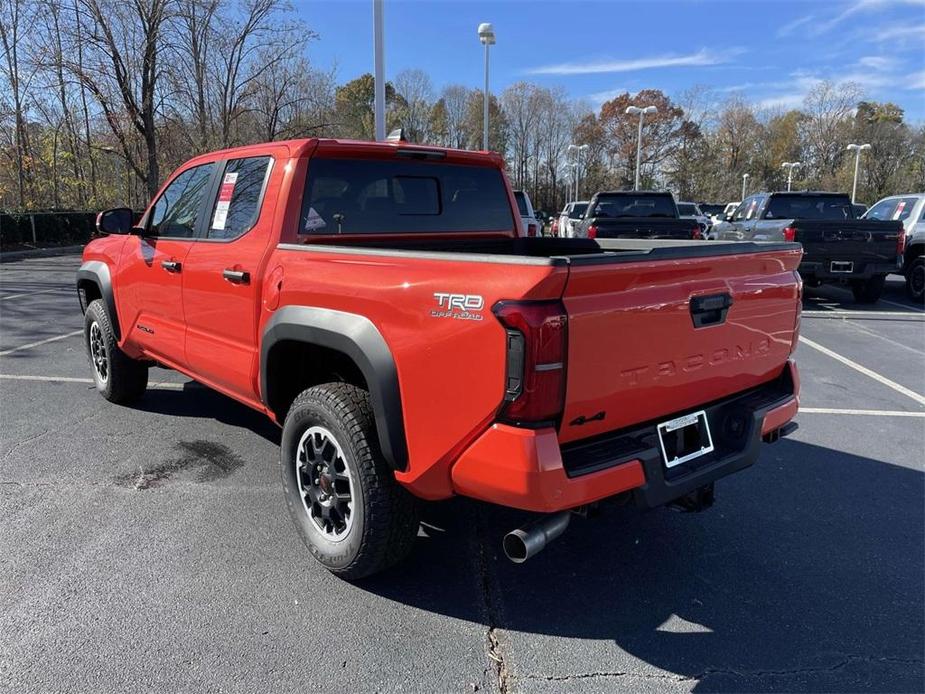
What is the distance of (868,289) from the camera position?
11.7 meters

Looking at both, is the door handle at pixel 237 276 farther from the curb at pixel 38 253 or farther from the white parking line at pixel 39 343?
the curb at pixel 38 253

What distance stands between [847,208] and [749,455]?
12363 mm

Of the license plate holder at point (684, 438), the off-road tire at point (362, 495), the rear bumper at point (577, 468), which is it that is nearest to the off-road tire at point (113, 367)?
the off-road tire at point (362, 495)

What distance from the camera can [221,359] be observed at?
3785 millimetres

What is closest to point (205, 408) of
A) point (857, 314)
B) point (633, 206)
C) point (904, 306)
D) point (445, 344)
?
point (445, 344)

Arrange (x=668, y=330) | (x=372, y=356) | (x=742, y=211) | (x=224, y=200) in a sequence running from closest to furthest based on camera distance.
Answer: (x=668, y=330), (x=372, y=356), (x=224, y=200), (x=742, y=211)

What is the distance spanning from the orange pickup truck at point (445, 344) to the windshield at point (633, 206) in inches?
427

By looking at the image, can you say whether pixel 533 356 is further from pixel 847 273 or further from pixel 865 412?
pixel 847 273

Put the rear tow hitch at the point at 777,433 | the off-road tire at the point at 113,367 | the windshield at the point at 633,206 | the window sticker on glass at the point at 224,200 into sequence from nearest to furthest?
the rear tow hitch at the point at 777,433 → the window sticker on glass at the point at 224,200 → the off-road tire at the point at 113,367 → the windshield at the point at 633,206

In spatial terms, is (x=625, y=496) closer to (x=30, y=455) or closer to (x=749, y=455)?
(x=749, y=455)

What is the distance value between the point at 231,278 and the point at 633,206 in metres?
12.5

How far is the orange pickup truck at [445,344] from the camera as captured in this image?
2.22m

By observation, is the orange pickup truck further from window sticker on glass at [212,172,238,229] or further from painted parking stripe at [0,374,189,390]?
painted parking stripe at [0,374,189,390]

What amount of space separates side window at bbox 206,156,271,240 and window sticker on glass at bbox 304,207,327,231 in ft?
0.96
